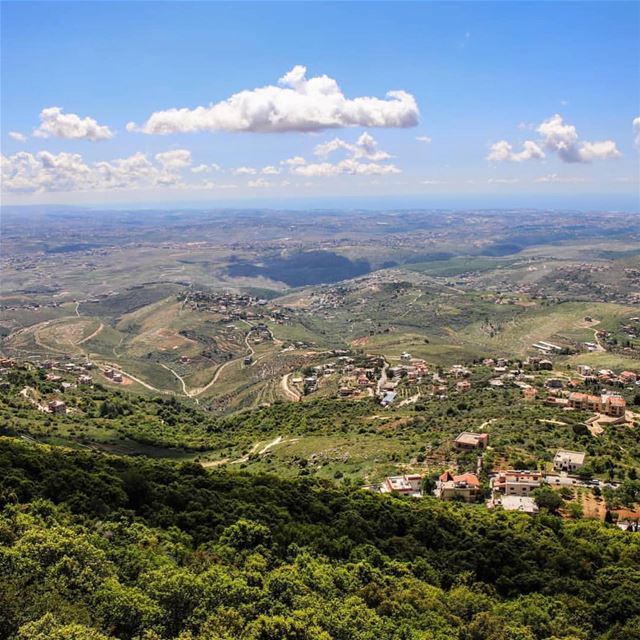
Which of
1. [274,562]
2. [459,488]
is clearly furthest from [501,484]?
[274,562]

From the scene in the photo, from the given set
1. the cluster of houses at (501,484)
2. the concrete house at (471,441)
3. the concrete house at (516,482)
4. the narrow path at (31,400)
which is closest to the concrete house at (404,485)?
the cluster of houses at (501,484)

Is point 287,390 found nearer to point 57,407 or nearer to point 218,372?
point 218,372

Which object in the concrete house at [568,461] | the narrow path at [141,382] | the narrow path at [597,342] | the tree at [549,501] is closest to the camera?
the tree at [549,501]

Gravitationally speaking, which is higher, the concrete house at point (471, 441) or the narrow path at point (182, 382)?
the concrete house at point (471, 441)

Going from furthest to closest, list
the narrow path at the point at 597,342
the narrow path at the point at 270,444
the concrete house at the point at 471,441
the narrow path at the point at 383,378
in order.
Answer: the narrow path at the point at 597,342
the narrow path at the point at 383,378
the narrow path at the point at 270,444
the concrete house at the point at 471,441

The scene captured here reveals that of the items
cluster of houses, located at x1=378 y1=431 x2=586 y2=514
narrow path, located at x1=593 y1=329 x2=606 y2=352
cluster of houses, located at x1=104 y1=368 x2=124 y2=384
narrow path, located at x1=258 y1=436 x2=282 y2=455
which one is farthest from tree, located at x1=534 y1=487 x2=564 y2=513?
narrow path, located at x1=593 y1=329 x2=606 y2=352

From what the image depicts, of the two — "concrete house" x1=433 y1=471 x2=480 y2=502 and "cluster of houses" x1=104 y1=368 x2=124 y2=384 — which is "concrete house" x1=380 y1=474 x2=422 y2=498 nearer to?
"concrete house" x1=433 y1=471 x2=480 y2=502

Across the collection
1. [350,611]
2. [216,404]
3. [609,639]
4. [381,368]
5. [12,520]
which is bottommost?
[216,404]

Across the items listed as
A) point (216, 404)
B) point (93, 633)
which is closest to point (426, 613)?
point (93, 633)

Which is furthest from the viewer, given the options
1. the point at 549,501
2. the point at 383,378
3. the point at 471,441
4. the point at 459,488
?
the point at 383,378

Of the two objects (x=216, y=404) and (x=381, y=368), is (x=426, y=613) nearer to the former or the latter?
(x=381, y=368)

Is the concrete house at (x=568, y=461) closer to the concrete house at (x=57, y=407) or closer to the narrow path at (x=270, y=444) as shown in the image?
the narrow path at (x=270, y=444)
